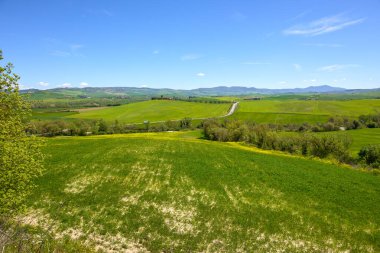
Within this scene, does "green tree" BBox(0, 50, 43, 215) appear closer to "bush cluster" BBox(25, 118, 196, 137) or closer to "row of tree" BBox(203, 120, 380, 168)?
"row of tree" BBox(203, 120, 380, 168)

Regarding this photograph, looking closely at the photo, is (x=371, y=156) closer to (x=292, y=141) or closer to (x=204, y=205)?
(x=292, y=141)

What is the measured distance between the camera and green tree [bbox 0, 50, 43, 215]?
18.0 meters

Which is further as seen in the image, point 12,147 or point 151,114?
point 151,114

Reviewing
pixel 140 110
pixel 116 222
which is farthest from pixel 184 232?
pixel 140 110

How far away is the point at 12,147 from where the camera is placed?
61.2ft

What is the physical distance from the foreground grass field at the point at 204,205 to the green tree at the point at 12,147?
5.39 meters

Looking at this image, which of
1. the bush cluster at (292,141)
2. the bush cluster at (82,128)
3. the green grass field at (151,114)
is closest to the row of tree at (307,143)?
the bush cluster at (292,141)

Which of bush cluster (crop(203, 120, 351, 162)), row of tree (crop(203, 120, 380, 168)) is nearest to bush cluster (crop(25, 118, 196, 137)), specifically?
bush cluster (crop(203, 120, 351, 162))

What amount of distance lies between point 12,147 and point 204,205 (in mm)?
17786

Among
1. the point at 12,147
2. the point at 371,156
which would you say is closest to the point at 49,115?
the point at 12,147

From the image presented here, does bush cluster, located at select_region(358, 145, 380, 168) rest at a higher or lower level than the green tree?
lower

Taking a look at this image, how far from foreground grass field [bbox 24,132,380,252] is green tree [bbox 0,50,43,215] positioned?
5394 millimetres

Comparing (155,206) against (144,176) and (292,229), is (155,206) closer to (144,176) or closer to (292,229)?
(144,176)

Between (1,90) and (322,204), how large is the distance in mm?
31205
